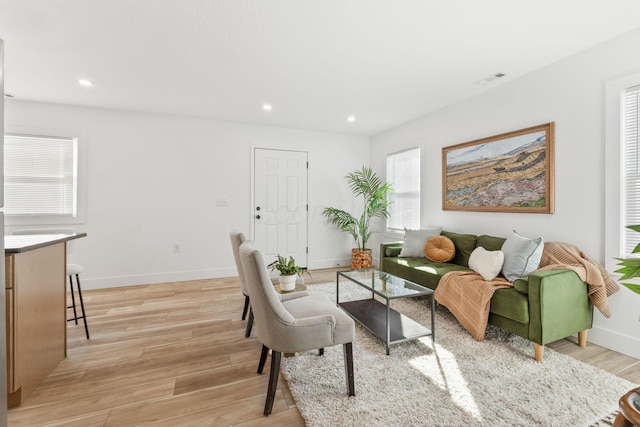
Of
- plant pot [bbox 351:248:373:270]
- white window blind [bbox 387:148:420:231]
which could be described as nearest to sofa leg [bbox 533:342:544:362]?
white window blind [bbox 387:148:420:231]

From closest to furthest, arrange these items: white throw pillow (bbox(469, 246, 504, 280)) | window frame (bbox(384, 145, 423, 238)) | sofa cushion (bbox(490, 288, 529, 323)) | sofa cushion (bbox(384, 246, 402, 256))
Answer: sofa cushion (bbox(490, 288, 529, 323)) < white throw pillow (bbox(469, 246, 504, 280)) < sofa cushion (bbox(384, 246, 402, 256)) < window frame (bbox(384, 145, 423, 238))

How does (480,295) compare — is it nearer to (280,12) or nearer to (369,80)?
(369,80)

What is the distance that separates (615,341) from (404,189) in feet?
9.96

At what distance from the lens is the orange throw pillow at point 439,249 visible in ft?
11.2

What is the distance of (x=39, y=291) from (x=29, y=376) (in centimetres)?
50

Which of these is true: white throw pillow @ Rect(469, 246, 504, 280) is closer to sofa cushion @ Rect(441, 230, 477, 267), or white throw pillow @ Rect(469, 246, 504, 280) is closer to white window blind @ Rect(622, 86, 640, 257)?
sofa cushion @ Rect(441, 230, 477, 267)

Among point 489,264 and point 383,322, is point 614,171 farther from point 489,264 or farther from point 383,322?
point 383,322

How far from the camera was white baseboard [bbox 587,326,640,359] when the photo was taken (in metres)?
2.21

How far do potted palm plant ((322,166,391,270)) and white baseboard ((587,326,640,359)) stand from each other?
9.53 ft

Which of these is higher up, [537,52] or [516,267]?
[537,52]

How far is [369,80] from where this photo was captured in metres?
3.13

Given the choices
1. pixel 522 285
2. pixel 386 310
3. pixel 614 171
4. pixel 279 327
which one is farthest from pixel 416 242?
pixel 279 327

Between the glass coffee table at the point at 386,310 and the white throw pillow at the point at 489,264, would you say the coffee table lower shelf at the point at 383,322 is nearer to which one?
the glass coffee table at the point at 386,310

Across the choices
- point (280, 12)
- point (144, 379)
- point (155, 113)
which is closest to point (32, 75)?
point (155, 113)
